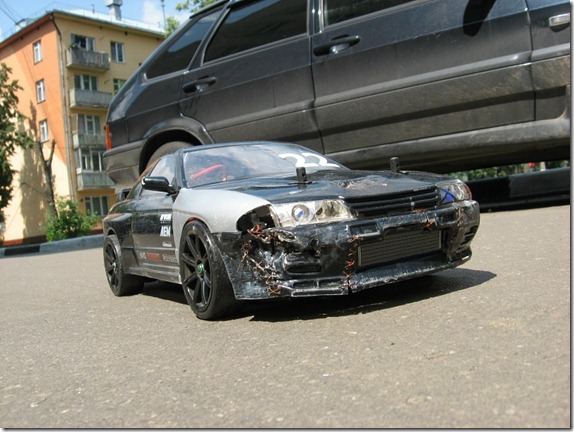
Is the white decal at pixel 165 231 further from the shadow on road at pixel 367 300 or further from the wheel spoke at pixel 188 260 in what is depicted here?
the shadow on road at pixel 367 300

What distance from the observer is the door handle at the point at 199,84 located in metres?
6.91

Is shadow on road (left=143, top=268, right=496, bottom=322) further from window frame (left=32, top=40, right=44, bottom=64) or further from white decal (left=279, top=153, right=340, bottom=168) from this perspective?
window frame (left=32, top=40, right=44, bottom=64)

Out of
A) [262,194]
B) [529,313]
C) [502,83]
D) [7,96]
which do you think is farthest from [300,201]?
[7,96]

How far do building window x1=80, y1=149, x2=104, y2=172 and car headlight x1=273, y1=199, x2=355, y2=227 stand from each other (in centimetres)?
4348

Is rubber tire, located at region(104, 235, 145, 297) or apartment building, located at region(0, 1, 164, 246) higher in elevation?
apartment building, located at region(0, 1, 164, 246)

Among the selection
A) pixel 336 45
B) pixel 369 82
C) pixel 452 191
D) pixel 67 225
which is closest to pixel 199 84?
pixel 336 45

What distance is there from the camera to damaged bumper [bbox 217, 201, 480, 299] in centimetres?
350

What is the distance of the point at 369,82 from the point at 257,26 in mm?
1451

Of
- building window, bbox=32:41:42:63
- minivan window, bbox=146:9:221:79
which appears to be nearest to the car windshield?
minivan window, bbox=146:9:221:79

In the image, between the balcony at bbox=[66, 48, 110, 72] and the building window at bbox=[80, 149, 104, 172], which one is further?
the building window at bbox=[80, 149, 104, 172]

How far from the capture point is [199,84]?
6984 mm

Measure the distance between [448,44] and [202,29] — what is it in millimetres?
2798

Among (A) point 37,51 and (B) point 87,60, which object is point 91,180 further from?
(A) point 37,51

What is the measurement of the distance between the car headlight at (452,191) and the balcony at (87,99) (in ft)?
143
